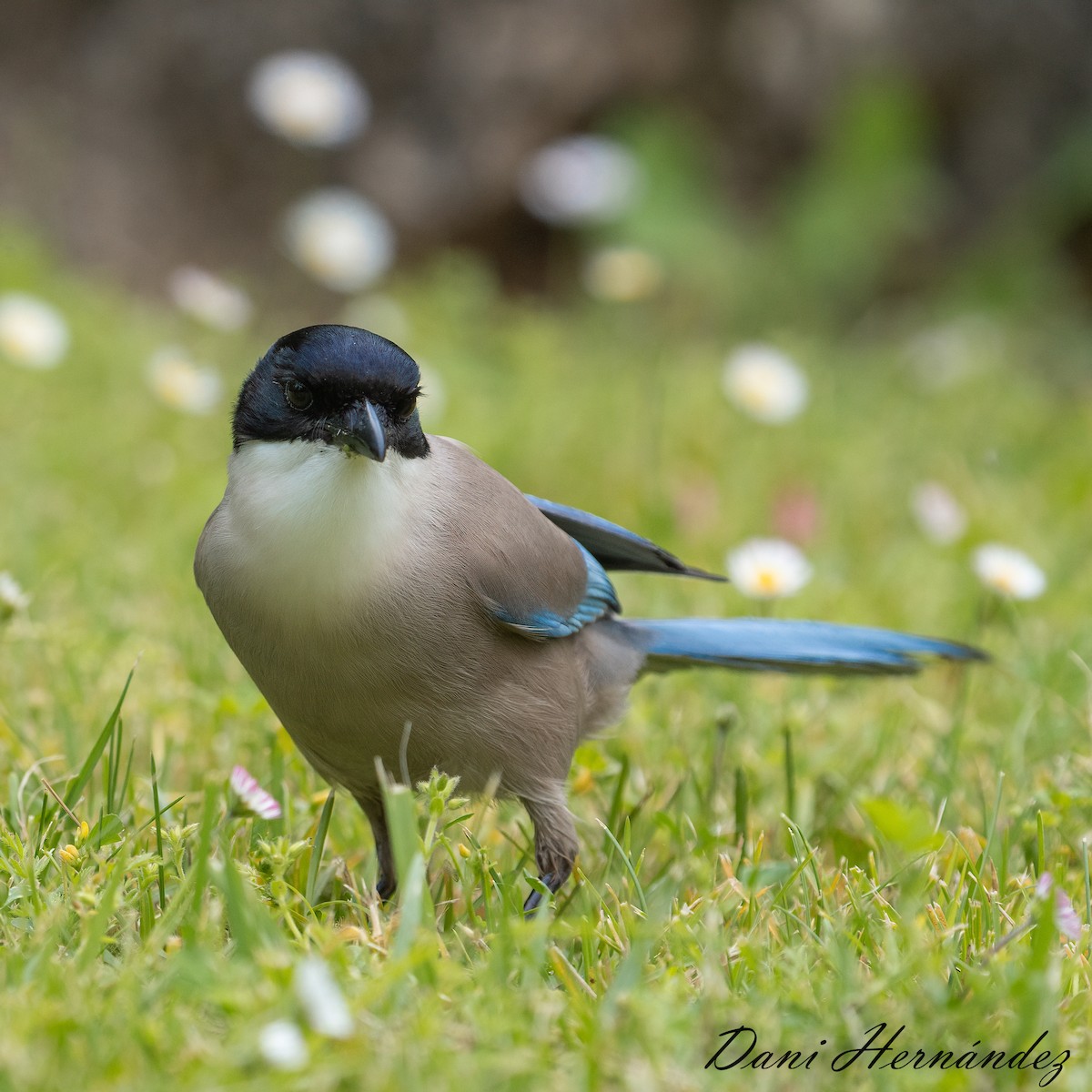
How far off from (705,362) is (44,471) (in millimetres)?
3528

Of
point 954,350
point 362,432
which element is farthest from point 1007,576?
point 954,350

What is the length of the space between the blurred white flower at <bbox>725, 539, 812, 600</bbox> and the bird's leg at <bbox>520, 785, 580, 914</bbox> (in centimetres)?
118

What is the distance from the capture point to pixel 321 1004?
196 cm

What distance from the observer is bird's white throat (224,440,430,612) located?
281cm

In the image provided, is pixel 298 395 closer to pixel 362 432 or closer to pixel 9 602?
pixel 362 432

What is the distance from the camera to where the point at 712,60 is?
9.62m

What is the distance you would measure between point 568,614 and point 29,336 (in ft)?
11.9

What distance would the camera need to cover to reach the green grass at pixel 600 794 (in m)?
2.16

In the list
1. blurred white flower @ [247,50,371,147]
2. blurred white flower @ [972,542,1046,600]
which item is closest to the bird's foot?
blurred white flower @ [972,542,1046,600]

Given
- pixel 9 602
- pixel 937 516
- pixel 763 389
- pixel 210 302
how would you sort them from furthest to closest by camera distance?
pixel 763 389 → pixel 210 302 → pixel 937 516 → pixel 9 602

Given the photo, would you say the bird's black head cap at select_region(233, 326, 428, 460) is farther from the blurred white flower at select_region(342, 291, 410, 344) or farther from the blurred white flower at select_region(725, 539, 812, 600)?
the blurred white flower at select_region(342, 291, 410, 344)

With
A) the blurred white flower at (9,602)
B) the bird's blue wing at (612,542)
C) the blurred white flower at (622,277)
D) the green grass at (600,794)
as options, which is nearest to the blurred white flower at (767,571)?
the green grass at (600,794)

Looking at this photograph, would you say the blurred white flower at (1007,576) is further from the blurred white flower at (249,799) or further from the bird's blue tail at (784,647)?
the blurred white flower at (249,799)

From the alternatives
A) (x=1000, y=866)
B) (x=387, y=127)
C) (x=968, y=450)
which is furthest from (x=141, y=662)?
(x=387, y=127)
